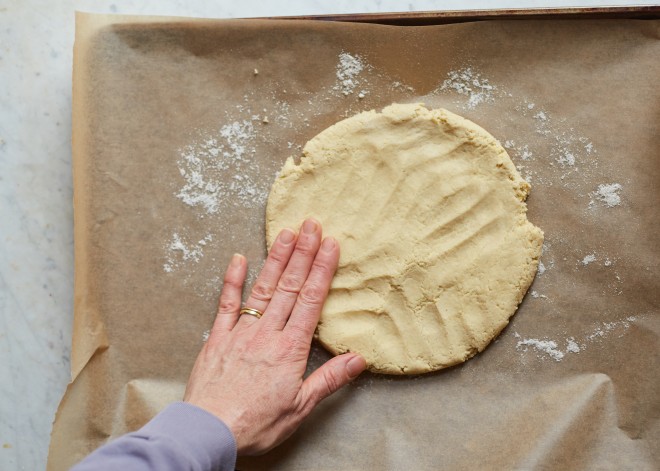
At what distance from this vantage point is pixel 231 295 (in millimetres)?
1496

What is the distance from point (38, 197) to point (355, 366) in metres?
0.96

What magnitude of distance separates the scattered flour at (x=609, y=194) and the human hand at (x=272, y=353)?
27.1 inches

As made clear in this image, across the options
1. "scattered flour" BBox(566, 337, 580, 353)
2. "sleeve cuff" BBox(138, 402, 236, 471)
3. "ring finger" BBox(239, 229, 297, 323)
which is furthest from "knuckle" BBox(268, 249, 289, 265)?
"scattered flour" BBox(566, 337, 580, 353)

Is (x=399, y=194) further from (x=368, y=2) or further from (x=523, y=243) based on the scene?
(x=368, y=2)

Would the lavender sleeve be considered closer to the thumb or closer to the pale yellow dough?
the thumb

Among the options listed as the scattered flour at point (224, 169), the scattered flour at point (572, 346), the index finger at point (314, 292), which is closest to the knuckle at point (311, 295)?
the index finger at point (314, 292)

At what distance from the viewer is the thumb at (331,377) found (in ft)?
4.70

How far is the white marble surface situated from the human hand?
0.48m

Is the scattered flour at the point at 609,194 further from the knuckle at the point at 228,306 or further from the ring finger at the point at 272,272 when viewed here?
the knuckle at the point at 228,306

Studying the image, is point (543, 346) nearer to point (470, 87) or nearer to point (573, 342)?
point (573, 342)

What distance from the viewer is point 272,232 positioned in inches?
59.7

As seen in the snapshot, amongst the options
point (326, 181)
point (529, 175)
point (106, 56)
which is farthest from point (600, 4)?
point (106, 56)

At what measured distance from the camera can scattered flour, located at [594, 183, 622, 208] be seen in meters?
1.52

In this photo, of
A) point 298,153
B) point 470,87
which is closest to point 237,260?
point 298,153
